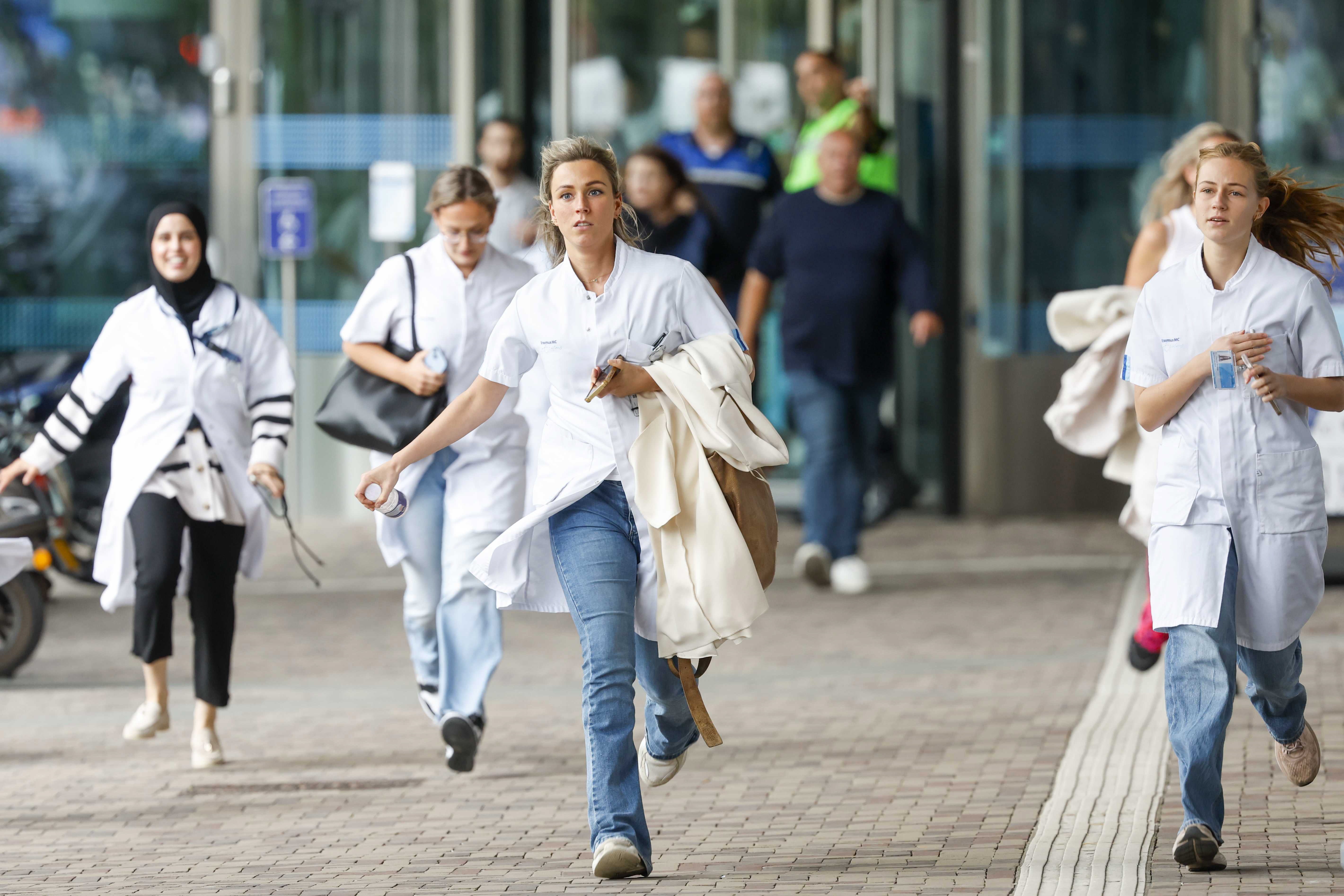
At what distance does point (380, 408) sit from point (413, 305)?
35 centimetres

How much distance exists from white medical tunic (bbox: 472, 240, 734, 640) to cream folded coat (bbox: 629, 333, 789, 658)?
0.08 m

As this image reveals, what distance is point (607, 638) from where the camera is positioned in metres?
4.88

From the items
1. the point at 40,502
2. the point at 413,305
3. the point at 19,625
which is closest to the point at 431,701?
the point at 413,305

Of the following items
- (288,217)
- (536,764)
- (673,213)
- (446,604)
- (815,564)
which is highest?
(288,217)

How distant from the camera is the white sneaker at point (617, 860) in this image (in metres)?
4.82

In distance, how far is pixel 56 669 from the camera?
8.48m

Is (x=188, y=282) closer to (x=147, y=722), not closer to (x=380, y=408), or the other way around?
(x=380, y=408)

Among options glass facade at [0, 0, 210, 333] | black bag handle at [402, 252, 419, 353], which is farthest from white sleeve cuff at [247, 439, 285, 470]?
glass facade at [0, 0, 210, 333]

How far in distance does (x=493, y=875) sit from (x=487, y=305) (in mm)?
2152

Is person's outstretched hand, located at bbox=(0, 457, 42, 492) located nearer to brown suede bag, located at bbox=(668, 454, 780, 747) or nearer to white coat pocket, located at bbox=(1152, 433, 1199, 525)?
brown suede bag, located at bbox=(668, 454, 780, 747)

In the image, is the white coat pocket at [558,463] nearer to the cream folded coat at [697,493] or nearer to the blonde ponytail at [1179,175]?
the cream folded coat at [697,493]

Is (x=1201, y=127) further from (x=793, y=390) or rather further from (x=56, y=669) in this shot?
(x=56, y=669)

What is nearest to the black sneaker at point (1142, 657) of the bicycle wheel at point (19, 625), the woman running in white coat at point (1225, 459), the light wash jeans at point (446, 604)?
the woman running in white coat at point (1225, 459)

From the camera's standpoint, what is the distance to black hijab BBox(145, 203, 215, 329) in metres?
6.55
